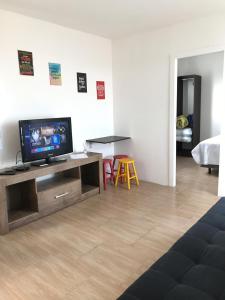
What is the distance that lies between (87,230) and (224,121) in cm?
226

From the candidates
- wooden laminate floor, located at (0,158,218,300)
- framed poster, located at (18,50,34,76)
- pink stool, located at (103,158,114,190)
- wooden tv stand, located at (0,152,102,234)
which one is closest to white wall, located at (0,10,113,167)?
framed poster, located at (18,50,34,76)

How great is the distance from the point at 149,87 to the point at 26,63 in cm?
193

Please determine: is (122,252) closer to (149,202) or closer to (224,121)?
(149,202)

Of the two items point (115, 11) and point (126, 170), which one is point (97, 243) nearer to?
point (126, 170)

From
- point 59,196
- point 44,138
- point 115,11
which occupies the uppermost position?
point 115,11

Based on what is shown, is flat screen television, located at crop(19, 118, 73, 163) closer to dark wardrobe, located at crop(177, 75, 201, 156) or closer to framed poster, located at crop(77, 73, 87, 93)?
framed poster, located at crop(77, 73, 87, 93)

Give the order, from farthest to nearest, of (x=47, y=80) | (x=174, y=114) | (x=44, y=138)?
(x=174, y=114)
(x=47, y=80)
(x=44, y=138)

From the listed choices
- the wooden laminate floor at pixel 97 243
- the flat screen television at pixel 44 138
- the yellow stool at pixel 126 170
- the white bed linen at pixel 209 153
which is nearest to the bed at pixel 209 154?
the white bed linen at pixel 209 153

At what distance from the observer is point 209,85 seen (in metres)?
6.18

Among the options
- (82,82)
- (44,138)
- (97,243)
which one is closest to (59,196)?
(44,138)

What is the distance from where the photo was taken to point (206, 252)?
160 centimetres

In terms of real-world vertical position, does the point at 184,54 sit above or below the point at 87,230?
above

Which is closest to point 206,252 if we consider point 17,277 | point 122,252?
point 122,252

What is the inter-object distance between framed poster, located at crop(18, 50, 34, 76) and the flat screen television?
0.69 m
